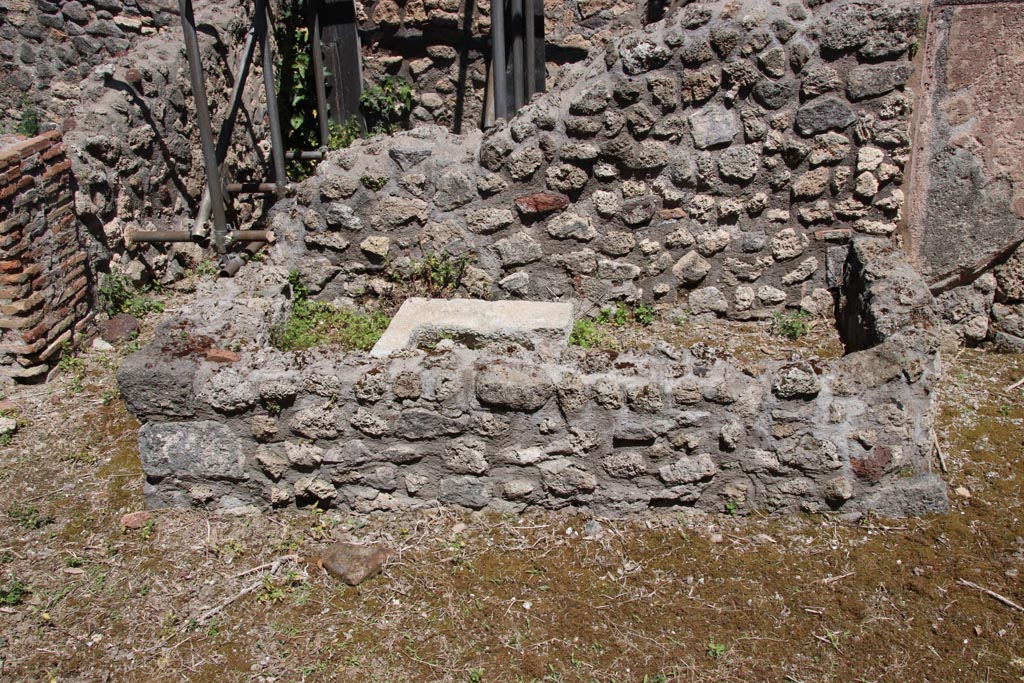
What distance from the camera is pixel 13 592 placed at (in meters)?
3.49

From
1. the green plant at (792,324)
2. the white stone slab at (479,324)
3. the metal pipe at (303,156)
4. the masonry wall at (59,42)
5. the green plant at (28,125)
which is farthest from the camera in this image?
the masonry wall at (59,42)

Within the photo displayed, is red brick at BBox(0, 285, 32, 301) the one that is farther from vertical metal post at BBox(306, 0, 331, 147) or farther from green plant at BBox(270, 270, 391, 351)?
vertical metal post at BBox(306, 0, 331, 147)

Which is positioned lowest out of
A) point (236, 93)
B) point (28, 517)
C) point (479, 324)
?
Answer: point (28, 517)

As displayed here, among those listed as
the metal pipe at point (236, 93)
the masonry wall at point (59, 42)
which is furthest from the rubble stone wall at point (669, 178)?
the masonry wall at point (59, 42)

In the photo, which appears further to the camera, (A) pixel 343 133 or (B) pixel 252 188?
(A) pixel 343 133

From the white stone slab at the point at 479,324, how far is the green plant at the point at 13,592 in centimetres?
185

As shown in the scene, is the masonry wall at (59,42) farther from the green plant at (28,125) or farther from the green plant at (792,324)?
the green plant at (792,324)

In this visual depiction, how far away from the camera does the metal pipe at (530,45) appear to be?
729 centimetres

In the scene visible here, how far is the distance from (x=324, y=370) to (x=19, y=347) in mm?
2430

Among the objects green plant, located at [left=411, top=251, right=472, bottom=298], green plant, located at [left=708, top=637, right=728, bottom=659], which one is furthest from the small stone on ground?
green plant, located at [left=411, top=251, right=472, bottom=298]

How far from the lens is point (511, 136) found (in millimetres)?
5105

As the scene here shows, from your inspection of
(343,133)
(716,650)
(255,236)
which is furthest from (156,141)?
(716,650)

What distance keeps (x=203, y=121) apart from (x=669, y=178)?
10.4 feet

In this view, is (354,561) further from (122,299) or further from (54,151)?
(54,151)
